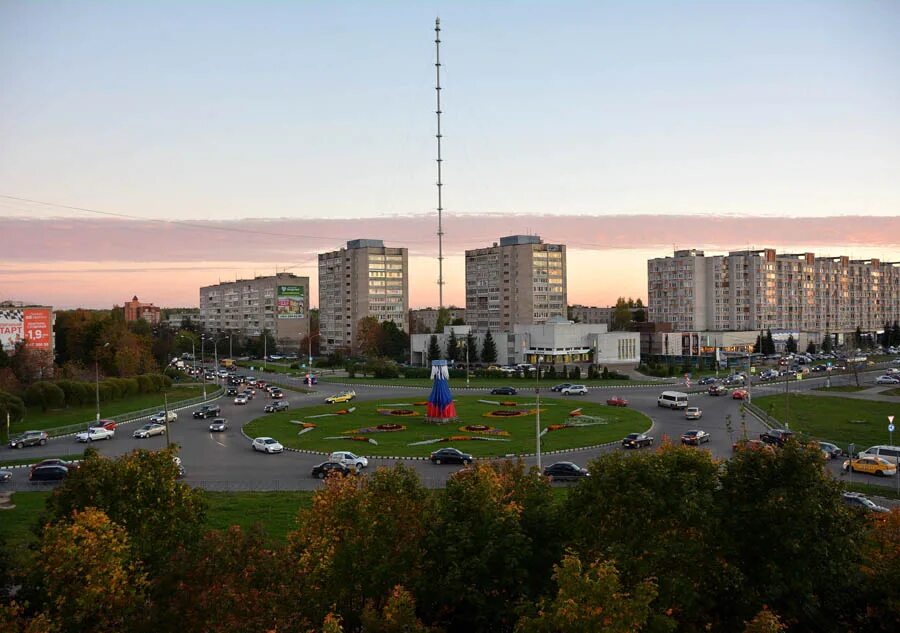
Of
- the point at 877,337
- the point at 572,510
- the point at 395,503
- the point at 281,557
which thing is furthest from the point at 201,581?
the point at 877,337

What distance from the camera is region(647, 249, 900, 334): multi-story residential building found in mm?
123312

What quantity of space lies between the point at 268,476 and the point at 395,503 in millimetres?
19232

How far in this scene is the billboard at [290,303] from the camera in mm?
149625

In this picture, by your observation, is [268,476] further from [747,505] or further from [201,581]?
[747,505]

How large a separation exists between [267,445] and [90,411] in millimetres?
27698

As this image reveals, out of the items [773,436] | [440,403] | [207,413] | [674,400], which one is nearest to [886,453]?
[773,436]

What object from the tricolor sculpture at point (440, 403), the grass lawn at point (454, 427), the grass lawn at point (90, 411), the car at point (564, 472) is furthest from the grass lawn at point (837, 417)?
the grass lawn at point (90, 411)

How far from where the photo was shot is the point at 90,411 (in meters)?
61.0

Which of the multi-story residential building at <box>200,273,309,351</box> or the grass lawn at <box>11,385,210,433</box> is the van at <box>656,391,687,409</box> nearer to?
the grass lawn at <box>11,385,210,433</box>

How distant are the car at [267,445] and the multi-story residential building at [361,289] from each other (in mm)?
92364

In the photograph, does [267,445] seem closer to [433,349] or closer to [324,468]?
[324,468]

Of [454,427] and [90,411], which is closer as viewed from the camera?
[454,427]

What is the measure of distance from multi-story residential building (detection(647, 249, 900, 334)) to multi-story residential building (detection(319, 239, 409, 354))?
158 feet

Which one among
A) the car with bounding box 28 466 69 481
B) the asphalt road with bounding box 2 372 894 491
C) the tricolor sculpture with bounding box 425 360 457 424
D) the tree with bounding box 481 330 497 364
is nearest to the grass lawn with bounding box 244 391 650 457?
the tricolor sculpture with bounding box 425 360 457 424
